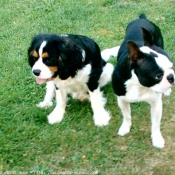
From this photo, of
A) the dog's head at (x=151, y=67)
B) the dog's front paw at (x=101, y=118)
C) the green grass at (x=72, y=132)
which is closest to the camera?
the dog's head at (x=151, y=67)

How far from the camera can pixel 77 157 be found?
3.70 m

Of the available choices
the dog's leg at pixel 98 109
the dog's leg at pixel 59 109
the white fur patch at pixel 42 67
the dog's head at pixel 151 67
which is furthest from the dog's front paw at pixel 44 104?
the dog's head at pixel 151 67

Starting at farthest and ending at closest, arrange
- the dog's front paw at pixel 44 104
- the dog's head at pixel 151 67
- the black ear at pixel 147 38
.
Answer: the dog's front paw at pixel 44 104, the black ear at pixel 147 38, the dog's head at pixel 151 67

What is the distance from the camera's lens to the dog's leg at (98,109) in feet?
13.7

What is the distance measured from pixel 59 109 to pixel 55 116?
0.11 meters

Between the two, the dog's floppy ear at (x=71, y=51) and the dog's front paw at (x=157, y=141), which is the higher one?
the dog's floppy ear at (x=71, y=51)

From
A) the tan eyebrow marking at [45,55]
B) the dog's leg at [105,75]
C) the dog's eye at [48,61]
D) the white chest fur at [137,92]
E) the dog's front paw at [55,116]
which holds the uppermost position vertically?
the tan eyebrow marking at [45,55]

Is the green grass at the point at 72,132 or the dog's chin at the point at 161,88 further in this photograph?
the green grass at the point at 72,132

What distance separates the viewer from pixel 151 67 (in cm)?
296

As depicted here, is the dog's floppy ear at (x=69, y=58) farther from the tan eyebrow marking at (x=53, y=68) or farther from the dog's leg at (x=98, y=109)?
the dog's leg at (x=98, y=109)

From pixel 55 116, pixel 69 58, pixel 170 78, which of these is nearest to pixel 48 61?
pixel 69 58

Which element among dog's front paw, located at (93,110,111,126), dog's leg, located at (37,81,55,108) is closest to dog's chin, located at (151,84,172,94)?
dog's front paw, located at (93,110,111,126)

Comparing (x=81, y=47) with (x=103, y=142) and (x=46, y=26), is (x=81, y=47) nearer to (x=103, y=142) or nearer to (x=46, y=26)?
(x=103, y=142)

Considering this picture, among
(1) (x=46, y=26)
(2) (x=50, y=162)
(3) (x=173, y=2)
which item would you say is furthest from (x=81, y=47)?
(3) (x=173, y=2)
